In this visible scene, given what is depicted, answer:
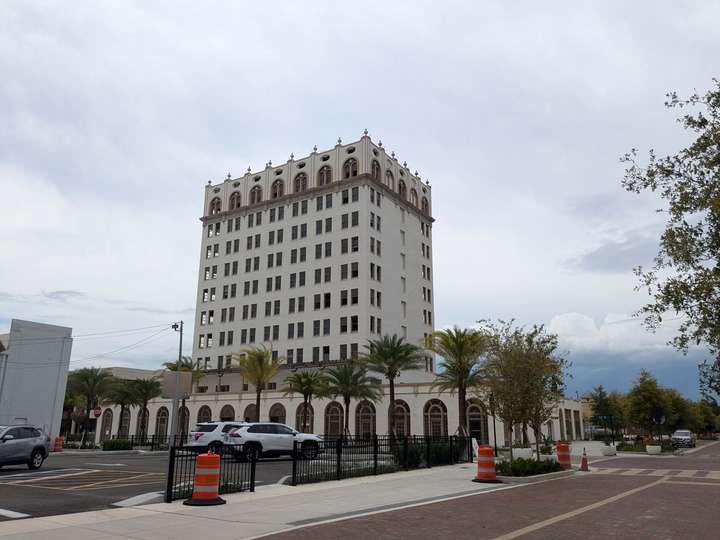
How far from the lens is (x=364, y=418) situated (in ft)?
192

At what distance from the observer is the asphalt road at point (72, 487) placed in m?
12.4

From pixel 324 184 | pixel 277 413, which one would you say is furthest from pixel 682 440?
pixel 324 184

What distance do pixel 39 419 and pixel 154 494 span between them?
38270 millimetres

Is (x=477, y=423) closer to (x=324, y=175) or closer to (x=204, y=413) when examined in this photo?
(x=204, y=413)

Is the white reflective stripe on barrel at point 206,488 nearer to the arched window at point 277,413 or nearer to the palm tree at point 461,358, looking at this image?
the palm tree at point 461,358

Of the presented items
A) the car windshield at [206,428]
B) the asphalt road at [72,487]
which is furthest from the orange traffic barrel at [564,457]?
the car windshield at [206,428]

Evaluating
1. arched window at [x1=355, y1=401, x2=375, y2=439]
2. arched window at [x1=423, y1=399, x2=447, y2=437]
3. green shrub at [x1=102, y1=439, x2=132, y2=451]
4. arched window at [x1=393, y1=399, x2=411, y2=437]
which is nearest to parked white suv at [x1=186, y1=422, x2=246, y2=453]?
green shrub at [x1=102, y1=439, x2=132, y2=451]

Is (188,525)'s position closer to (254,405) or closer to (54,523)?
(54,523)

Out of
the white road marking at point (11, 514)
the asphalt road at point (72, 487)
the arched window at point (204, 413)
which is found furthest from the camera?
the arched window at point (204, 413)

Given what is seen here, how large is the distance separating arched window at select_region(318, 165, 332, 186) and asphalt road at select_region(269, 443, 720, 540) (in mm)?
57372

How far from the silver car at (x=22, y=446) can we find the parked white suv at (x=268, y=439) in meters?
7.91

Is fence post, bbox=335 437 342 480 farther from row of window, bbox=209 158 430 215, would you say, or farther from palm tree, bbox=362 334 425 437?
row of window, bbox=209 158 430 215

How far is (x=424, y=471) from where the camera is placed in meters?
22.7

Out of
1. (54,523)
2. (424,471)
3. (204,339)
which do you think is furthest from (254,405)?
(54,523)
